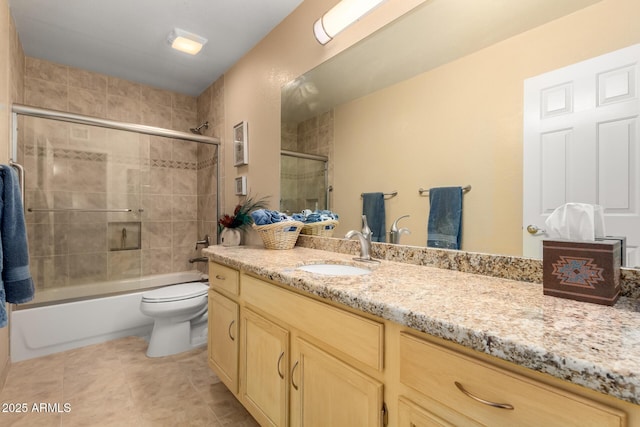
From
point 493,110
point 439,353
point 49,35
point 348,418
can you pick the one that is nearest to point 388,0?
point 493,110

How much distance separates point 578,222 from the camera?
2.63ft

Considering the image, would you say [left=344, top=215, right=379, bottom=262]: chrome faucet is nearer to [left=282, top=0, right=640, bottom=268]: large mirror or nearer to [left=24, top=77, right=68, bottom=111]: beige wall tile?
[left=282, top=0, right=640, bottom=268]: large mirror

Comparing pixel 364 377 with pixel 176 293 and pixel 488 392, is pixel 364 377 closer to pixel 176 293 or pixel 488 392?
pixel 488 392

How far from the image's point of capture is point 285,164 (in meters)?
2.07

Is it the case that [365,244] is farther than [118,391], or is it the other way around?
[118,391]

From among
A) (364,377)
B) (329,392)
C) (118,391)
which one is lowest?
(118,391)

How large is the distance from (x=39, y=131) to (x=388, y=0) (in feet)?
9.31

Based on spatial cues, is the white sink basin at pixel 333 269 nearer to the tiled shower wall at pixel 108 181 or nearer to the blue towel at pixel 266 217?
the blue towel at pixel 266 217

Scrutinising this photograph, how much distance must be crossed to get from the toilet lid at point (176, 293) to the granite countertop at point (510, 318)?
1.41 meters

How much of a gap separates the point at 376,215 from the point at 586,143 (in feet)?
2.68

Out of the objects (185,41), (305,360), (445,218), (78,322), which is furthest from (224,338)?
(185,41)

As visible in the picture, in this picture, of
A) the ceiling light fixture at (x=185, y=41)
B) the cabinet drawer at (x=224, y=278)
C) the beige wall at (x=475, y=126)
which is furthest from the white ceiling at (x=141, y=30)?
the cabinet drawer at (x=224, y=278)

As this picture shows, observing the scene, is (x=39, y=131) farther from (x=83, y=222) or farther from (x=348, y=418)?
(x=348, y=418)

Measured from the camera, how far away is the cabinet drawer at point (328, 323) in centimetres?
81
